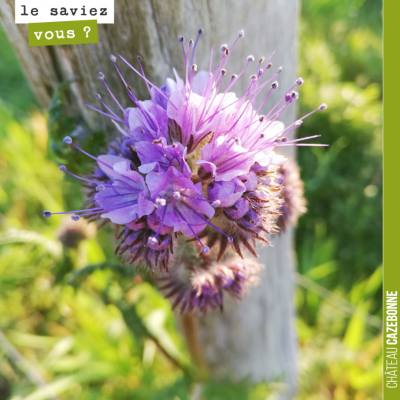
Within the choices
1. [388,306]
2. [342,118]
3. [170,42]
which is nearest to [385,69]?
[170,42]

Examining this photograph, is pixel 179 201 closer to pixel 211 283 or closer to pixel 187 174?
pixel 187 174

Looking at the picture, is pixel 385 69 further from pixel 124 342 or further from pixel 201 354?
pixel 124 342

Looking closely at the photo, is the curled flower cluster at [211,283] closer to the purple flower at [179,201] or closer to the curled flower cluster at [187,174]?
the curled flower cluster at [187,174]

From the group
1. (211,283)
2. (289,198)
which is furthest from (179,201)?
(289,198)

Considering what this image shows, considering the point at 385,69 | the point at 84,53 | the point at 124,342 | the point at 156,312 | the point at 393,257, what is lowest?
the point at 124,342

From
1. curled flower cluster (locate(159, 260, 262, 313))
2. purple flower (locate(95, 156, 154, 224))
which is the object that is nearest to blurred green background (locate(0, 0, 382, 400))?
curled flower cluster (locate(159, 260, 262, 313))

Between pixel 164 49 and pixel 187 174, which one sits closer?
pixel 187 174

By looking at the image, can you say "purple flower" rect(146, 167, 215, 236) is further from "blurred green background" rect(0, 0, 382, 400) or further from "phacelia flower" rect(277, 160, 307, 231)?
"blurred green background" rect(0, 0, 382, 400)
